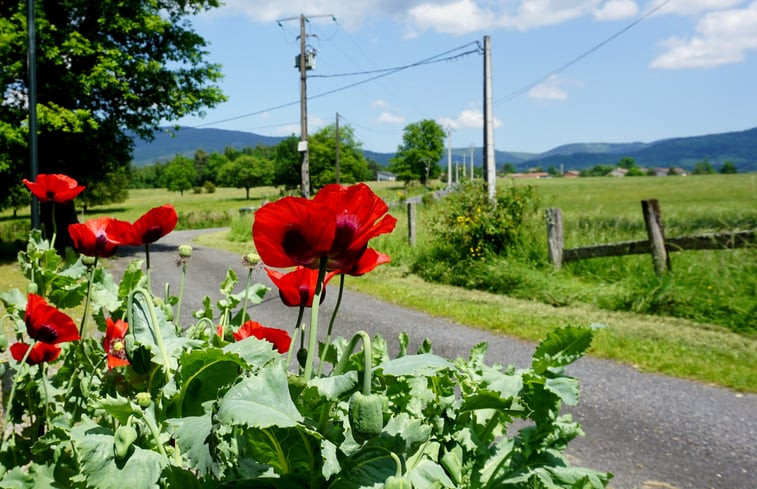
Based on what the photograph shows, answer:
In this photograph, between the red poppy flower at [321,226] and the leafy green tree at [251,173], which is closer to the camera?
the red poppy flower at [321,226]

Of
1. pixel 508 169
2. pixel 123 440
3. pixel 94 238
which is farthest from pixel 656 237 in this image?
pixel 508 169

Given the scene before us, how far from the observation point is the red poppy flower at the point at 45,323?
1361 millimetres

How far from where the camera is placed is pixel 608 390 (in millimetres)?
4688

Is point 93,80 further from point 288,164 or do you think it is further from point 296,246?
point 288,164

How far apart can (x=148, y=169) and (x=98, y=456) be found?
136400 millimetres

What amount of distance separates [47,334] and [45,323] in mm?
27

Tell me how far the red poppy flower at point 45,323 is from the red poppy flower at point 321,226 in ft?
2.65

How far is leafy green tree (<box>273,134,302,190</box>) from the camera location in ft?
253

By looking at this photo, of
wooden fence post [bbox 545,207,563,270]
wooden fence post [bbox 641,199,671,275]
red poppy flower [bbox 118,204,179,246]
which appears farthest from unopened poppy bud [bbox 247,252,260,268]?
wooden fence post [bbox 545,207,563,270]

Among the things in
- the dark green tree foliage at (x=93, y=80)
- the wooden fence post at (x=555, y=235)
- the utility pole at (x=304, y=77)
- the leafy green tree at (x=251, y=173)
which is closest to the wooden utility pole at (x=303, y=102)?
the utility pole at (x=304, y=77)

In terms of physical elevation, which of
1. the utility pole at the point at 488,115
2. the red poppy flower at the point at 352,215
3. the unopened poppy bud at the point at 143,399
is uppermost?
the utility pole at the point at 488,115

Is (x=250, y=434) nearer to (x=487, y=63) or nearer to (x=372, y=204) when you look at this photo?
(x=372, y=204)

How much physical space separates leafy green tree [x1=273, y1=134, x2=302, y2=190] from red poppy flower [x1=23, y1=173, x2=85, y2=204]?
72.7 metres

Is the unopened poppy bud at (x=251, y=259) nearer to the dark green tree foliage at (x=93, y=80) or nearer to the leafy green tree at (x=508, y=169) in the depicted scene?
the leafy green tree at (x=508, y=169)
